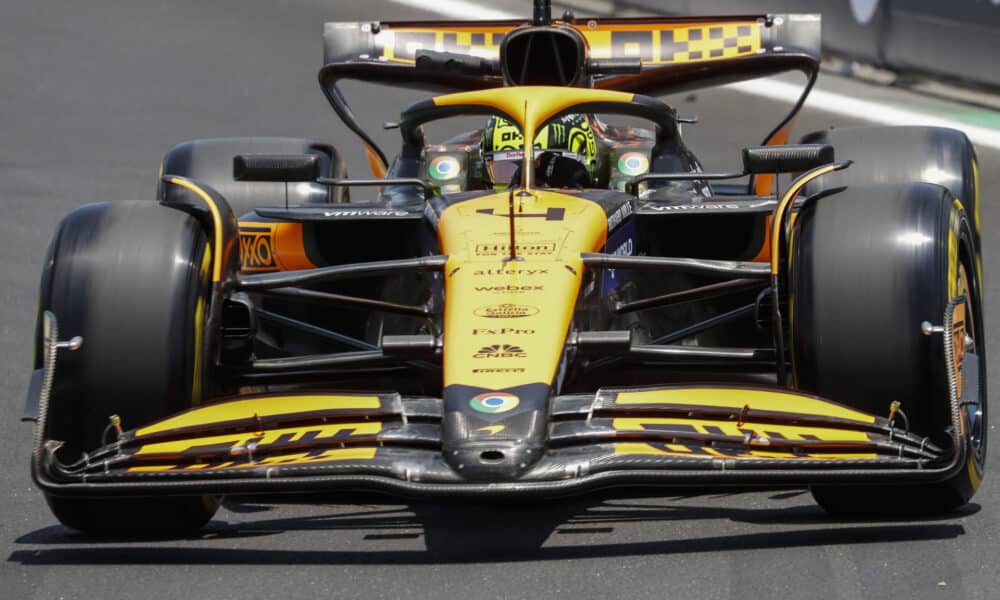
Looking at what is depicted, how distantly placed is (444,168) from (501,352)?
2962mm

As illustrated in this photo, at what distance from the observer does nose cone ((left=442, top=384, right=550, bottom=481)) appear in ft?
18.4

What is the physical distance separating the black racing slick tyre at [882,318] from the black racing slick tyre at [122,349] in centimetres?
203

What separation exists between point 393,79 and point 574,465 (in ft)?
14.3

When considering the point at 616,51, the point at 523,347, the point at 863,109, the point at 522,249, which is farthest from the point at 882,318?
the point at 863,109

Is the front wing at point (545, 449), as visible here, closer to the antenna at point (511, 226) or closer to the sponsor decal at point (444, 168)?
the antenna at point (511, 226)

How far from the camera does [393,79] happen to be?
9.58 metres

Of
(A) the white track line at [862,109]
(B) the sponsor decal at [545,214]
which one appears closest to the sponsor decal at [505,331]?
(B) the sponsor decal at [545,214]

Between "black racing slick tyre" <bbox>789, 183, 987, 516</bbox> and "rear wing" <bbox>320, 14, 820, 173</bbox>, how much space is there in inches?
125

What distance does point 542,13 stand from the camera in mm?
9453

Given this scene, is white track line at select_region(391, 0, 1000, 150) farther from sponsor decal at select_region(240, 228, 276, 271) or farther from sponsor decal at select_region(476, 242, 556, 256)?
sponsor decal at select_region(476, 242, 556, 256)

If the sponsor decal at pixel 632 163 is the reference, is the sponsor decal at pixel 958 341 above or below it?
below

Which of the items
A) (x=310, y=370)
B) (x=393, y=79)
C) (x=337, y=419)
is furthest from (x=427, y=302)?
(x=393, y=79)

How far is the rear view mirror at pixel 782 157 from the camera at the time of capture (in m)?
7.10

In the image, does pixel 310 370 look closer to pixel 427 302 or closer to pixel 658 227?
pixel 427 302
